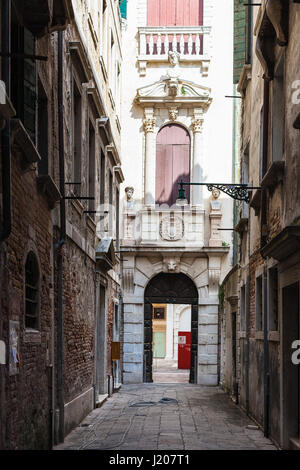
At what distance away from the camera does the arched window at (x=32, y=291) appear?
29.6 feet

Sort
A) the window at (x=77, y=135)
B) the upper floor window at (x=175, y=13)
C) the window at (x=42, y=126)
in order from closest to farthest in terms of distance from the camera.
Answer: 1. the window at (x=42, y=126)
2. the window at (x=77, y=135)
3. the upper floor window at (x=175, y=13)

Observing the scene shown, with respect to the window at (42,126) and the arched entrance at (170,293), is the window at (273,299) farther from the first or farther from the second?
the arched entrance at (170,293)

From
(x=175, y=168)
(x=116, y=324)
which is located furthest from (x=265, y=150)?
(x=175, y=168)

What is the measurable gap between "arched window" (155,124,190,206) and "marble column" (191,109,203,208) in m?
0.29

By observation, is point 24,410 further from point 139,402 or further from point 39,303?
point 139,402

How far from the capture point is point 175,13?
2492cm

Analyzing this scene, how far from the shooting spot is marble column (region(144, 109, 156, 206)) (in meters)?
24.1

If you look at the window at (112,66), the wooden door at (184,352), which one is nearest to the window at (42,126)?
the window at (112,66)

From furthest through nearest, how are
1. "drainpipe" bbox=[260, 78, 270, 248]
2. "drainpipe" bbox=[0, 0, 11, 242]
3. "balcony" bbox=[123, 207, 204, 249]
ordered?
"balcony" bbox=[123, 207, 204, 249]
"drainpipe" bbox=[260, 78, 270, 248]
"drainpipe" bbox=[0, 0, 11, 242]

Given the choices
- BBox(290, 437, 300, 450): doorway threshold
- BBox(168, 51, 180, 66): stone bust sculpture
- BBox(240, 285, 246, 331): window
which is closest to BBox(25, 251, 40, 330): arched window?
BBox(290, 437, 300, 450): doorway threshold

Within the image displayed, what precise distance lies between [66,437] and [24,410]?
10.8 feet

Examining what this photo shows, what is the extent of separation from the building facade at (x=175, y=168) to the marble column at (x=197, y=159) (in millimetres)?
31

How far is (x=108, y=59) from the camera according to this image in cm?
1931

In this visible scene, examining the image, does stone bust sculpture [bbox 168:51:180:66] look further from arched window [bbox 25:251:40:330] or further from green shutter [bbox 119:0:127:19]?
arched window [bbox 25:251:40:330]
